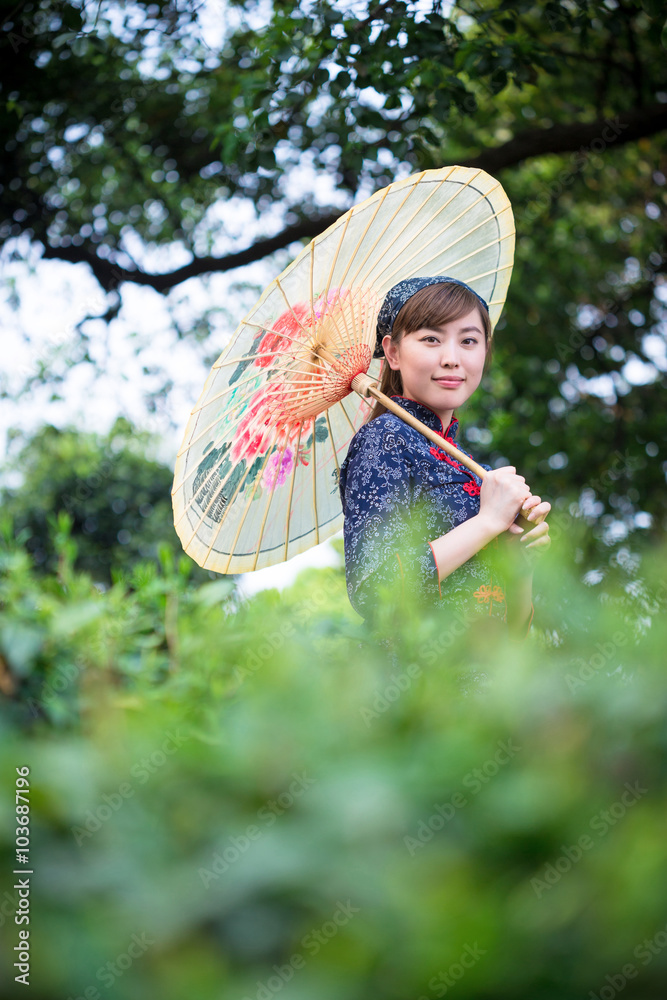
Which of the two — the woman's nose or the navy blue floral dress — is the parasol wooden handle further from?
the woman's nose

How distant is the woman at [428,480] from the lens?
6.16 feet

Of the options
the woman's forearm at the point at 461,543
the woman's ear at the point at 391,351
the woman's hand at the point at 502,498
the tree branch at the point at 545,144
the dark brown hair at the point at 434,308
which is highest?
the dark brown hair at the point at 434,308

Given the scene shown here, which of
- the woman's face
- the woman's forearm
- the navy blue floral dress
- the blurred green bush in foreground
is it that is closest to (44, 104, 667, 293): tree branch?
the woman's face

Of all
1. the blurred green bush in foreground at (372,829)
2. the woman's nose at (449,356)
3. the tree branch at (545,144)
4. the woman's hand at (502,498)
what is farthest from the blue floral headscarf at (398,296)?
the tree branch at (545,144)

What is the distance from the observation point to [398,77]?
3945mm

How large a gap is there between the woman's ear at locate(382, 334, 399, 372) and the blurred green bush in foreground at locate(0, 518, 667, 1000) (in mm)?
1443

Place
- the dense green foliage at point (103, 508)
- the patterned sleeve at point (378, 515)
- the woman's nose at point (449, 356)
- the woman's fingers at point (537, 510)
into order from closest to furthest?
1. the patterned sleeve at point (378, 515)
2. the woman's fingers at point (537, 510)
3. the woman's nose at point (449, 356)
4. the dense green foliage at point (103, 508)

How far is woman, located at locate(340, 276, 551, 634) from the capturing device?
1.88 metres

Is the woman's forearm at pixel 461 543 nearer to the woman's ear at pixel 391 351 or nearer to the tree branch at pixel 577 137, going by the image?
the woman's ear at pixel 391 351

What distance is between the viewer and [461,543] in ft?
6.21

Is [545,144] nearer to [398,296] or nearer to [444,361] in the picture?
[398,296]

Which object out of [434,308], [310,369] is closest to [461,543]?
[434,308]

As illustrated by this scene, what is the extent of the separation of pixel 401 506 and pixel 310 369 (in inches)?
23.8

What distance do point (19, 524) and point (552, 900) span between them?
37.2ft
